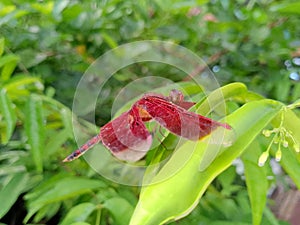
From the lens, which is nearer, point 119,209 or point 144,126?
point 144,126

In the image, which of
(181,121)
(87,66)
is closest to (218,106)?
(181,121)

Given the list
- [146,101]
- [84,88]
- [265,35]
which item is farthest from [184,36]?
[146,101]

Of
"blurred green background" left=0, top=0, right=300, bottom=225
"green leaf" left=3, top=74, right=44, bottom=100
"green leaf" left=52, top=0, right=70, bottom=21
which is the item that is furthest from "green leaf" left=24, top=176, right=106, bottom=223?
"green leaf" left=52, top=0, right=70, bottom=21

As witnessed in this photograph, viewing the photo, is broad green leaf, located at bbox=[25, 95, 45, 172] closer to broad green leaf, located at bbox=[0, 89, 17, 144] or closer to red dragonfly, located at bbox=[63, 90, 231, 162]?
broad green leaf, located at bbox=[0, 89, 17, 144]

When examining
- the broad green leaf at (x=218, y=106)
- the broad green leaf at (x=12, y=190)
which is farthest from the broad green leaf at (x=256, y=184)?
the broad green leaf at (x=12, y=190)

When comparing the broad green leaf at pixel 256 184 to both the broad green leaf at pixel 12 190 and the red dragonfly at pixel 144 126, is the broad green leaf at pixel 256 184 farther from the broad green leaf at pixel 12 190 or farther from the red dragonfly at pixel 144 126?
the broad green leaf at pixel 12 190

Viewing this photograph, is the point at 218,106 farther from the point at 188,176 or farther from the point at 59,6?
the point at 59,6

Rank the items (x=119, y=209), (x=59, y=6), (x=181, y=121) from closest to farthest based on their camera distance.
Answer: (x=181, y=121) < (x=119, y=209) < (x=59, y=6)
